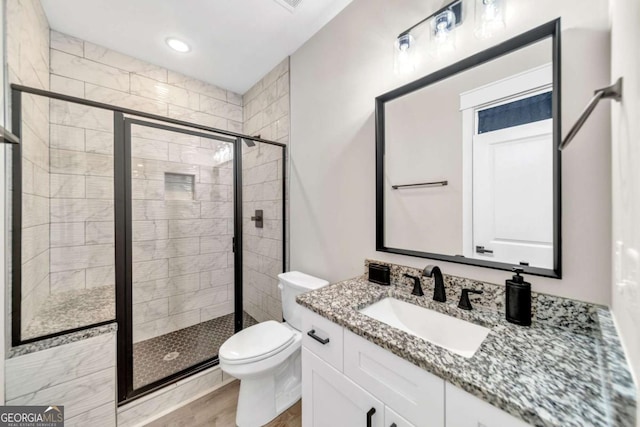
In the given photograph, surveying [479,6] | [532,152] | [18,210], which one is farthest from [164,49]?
[532,152]

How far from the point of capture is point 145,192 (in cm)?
212

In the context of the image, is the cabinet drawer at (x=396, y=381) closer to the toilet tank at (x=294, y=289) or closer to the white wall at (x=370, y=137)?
the white wall at (x=370, y=137)

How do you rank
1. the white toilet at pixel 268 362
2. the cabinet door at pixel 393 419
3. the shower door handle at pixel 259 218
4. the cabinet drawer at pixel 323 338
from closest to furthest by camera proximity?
the cabinet door at pixel 393 419 → the cabinet drawer at pixel 323 338 → the white toilet at pixel 268 362 → the shower door handle at pixel 259 218

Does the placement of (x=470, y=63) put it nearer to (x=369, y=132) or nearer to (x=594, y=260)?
(x=369, y=132)

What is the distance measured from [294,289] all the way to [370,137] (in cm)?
114

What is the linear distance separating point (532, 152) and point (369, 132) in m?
0.80

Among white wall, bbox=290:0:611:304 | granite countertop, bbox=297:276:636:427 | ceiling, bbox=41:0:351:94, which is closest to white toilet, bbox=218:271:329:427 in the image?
white wall, bbox=290:0:611:304

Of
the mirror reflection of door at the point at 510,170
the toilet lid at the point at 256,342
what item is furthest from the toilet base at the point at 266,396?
the mirror reflection of door at the point at 510,170

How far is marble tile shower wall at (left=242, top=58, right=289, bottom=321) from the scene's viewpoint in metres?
2.21

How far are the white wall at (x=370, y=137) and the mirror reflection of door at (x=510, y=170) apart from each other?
0.19ft

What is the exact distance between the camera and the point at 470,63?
1.05 metres

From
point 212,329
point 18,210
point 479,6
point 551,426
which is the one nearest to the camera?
point 551,426

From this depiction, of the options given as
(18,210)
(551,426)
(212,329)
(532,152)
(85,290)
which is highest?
(532,152)

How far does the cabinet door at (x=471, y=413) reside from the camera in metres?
0.54
